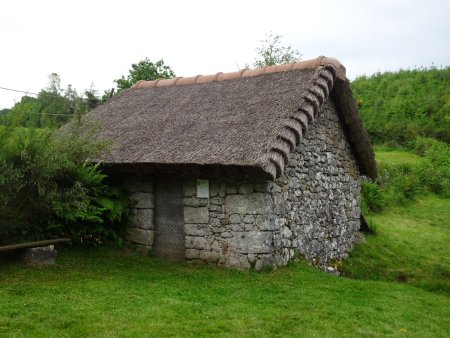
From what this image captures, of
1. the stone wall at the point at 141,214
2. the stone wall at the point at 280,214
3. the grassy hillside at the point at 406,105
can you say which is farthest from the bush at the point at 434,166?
the stone wall at the point at 141,214

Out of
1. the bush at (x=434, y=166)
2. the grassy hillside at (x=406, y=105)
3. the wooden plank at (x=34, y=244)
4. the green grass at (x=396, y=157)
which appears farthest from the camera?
the grassy hillside at (x=406, y=105)

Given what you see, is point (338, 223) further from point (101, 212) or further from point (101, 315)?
point (101, 315)

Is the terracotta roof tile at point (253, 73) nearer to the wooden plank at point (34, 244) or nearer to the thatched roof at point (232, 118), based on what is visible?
the thatched roof at point (232, 118)

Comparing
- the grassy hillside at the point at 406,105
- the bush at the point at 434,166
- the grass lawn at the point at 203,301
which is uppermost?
the grassy hillside at the point at 406,105

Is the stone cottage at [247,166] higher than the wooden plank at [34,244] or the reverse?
higher

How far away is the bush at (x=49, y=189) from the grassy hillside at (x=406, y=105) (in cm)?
1672

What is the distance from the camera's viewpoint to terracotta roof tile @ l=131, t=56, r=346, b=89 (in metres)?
9.53

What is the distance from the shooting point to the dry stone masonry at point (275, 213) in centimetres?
792

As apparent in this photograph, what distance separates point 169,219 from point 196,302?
265 centimetres

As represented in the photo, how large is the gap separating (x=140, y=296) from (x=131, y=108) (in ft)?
18.7

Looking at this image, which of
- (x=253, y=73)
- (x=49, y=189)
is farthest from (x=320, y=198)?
(x=49, y=189)

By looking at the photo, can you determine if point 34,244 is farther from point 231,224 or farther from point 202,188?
point 231,224

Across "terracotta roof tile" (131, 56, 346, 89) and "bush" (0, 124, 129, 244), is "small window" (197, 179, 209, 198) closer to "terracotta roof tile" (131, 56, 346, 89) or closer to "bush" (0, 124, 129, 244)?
"bush" (0, 124, 129, 244)

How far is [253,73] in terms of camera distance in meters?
10.7
